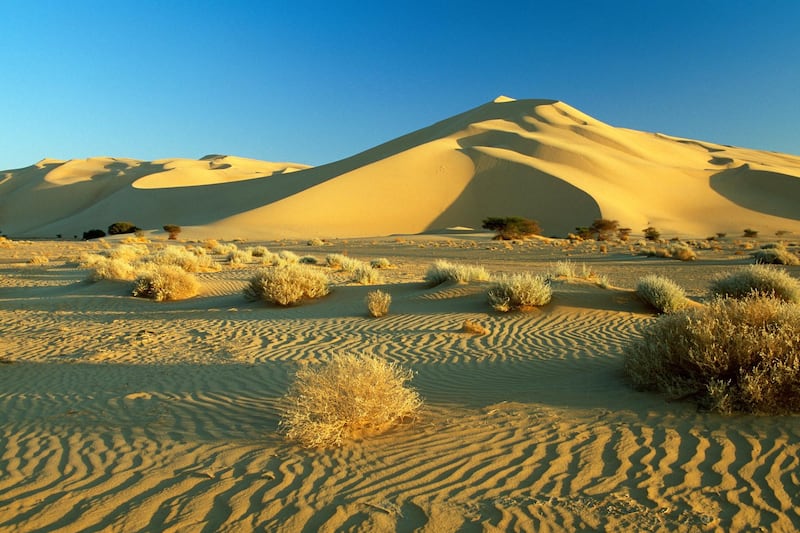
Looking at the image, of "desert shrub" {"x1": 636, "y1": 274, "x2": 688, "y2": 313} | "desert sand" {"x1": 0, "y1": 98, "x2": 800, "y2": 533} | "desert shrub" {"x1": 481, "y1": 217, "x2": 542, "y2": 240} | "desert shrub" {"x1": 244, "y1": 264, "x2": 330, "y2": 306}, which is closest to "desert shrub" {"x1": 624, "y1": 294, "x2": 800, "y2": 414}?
"desert sand" {"x1": 0, "y1": 98, "x2": 800, "y2": 533}

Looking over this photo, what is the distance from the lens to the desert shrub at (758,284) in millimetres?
10367

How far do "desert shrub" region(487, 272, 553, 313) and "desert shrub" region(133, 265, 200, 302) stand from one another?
→ 8.21m

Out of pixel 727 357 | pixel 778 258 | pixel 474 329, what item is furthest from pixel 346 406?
pixel 778 258

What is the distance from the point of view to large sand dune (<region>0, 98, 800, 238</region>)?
63594mm

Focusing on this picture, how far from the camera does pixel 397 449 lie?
4426mm

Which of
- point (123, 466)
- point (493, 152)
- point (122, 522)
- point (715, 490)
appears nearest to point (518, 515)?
point (715, 490)

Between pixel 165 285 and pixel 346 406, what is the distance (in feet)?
36.8

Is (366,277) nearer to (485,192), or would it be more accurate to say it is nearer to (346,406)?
(346,406)

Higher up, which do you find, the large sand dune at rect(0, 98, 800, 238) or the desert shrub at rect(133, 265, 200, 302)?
the large sand dune at rect(0, 98, 800, 238)

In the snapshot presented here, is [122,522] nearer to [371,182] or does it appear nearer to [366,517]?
[366,517]

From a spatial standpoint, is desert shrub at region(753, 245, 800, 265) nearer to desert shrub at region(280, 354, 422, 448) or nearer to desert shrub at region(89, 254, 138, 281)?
desert shrub at region(280, 354, 422, 448)

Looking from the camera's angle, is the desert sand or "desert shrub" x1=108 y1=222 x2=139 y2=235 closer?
the desert sand

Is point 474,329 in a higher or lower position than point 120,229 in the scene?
lower

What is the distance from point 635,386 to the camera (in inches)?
219
